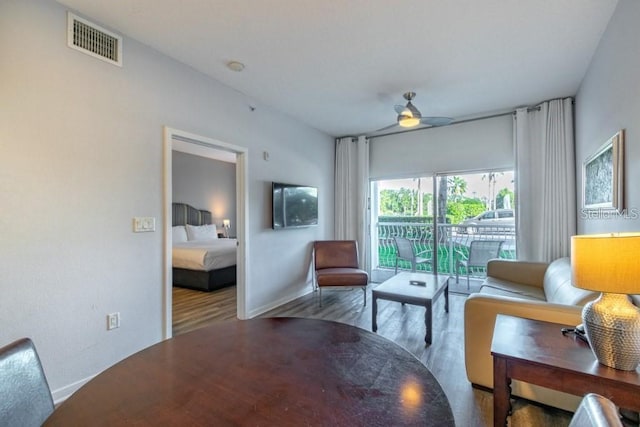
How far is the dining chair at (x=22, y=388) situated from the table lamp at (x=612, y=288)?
6.50 feet

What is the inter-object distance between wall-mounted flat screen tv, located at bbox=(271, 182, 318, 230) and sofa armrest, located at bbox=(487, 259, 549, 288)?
251cm

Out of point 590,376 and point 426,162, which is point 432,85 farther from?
point 590,376

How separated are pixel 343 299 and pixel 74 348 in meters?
3.02

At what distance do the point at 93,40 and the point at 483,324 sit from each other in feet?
11.4

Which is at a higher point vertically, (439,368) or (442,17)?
(442,17)

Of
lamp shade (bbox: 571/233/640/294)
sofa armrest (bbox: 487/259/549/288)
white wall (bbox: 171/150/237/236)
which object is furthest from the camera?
white wall (bbox: 171/150/237/236)

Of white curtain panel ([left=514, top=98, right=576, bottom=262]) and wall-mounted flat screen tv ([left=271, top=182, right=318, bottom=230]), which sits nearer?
white curtain panel ([left=514, top=98, right=576, bottom=262])

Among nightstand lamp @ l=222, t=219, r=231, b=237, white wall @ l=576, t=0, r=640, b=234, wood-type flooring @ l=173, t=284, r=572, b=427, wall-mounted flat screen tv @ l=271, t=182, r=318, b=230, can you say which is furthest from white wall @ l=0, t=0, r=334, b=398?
nightstand lamp @ l=222, t=219, r=231, b=237

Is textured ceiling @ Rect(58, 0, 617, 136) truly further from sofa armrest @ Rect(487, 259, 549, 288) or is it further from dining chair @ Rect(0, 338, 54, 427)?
dining chair @ Rect(0, 338, 54, 427)

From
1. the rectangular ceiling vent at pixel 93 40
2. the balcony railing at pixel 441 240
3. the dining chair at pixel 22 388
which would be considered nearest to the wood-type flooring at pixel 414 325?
the balcony railing at pixel 441 240

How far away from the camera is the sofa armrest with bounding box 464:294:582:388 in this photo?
1851mm

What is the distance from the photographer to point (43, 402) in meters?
0.86

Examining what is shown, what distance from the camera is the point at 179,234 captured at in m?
5.79

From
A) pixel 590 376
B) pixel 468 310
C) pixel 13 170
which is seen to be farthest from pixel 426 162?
pixel 13 170
